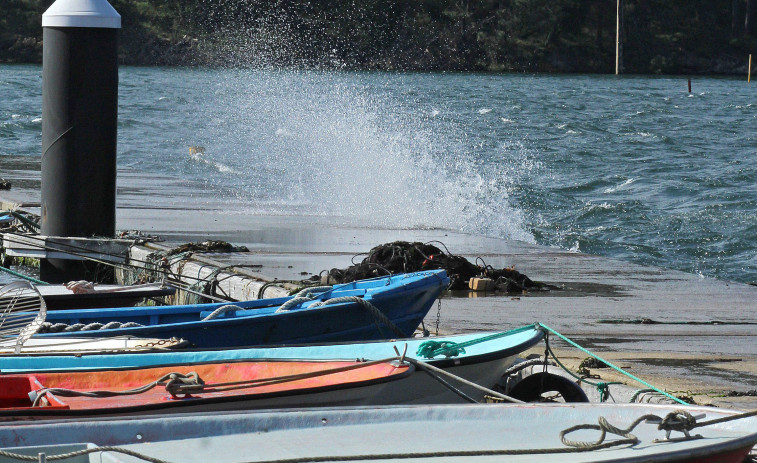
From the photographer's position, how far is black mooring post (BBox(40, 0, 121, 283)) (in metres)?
9.76

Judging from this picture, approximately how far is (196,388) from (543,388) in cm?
192

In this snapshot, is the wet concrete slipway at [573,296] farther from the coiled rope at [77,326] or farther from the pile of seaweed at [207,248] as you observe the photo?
the coiled rope at [77,326]

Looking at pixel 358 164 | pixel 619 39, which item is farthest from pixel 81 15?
pixel 619 39

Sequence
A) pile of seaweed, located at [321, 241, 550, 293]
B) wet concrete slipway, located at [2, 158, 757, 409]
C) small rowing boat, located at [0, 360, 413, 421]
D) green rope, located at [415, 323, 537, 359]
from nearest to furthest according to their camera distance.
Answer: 1. small rowing boat, located at [0, 360, 413, 421]
2. green rope, located at [415, 323, 537, 359]
3. wet concrete slipway, located at [2, 158, 757, 409]
4. pile of seaweed, located at [321, 241, 550, 293]

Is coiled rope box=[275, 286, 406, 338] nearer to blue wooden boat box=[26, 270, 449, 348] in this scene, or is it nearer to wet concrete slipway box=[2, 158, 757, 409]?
blue wooden boat box=[26, 270, 449, 348]

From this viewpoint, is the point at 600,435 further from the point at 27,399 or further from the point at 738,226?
the point at 738,226

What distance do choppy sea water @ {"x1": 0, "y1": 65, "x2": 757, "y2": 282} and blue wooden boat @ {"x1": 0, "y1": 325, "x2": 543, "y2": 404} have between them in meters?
7.55

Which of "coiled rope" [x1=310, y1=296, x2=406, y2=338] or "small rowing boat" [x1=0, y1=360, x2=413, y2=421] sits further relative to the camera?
"coiled rope" [x1=310, y1=296, x2=406, y2=338]

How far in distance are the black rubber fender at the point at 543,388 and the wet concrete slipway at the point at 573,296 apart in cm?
48

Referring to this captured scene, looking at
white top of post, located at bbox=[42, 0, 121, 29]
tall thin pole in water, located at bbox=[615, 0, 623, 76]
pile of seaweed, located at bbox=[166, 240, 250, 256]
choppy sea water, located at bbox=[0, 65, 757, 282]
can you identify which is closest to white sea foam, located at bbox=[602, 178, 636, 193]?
choppy sea water, located at bbox=[0, 65, 757, 282]

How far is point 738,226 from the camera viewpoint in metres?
22.1

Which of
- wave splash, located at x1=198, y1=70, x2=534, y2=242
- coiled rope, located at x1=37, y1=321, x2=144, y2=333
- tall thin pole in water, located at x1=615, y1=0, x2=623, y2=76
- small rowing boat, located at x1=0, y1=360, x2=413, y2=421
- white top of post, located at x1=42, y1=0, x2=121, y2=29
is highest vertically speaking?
tall thin pole in water, located at x1=615, y1=0, x2=623, y2=76

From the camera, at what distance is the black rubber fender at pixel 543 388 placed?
6.38m

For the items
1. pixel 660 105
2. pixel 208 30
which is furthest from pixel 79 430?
pixel 208 30
